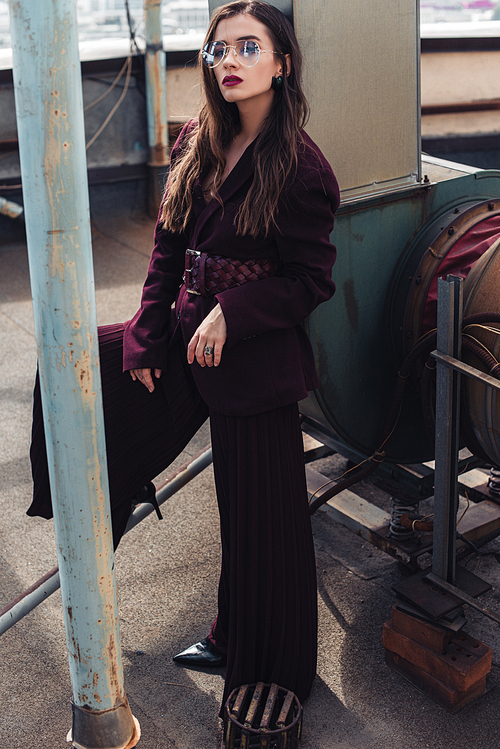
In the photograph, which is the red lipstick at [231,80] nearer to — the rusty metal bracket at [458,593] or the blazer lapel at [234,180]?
the blazer lapel at [234,180]

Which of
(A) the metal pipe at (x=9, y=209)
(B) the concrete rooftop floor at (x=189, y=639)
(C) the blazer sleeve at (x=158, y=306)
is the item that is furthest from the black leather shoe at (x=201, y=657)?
(A) the metal pipe at (x=9, y=209)

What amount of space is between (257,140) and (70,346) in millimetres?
743

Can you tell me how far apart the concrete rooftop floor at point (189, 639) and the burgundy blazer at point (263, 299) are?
2.99 ft

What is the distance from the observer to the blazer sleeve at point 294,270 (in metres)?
1.90

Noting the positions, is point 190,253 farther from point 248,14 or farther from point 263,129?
point 248,14

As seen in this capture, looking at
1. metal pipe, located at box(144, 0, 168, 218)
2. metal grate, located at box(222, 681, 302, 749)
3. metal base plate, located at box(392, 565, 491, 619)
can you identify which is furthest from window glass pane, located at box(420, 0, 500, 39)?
metal grate, located at box(222, 681, 302, 749)

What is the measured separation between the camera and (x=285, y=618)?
7.07 feet

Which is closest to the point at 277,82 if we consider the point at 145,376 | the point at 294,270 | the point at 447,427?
the point at 294,270

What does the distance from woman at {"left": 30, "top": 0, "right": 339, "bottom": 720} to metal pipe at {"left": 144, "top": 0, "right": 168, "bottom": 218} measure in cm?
443

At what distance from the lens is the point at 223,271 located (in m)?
1.98

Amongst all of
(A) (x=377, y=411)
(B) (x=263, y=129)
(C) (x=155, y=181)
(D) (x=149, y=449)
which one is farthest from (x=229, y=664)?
(C) (x=155, y=181)

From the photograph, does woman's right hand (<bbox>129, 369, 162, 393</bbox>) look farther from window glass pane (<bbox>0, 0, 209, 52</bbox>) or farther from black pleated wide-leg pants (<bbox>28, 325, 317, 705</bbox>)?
window glass pane (<bbox>0, 0, 209, 52</bbox>)

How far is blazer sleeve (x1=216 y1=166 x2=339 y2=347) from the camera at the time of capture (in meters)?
1.90

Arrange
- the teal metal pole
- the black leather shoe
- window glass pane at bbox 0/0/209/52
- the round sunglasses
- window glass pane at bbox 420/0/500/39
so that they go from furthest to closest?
window glass pane at bbox 420/0/500/39, window glass pane at bbox 0/0/209/52, the black leather shoe, the round sunglasses, the teal metal pole
